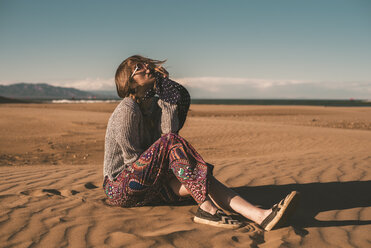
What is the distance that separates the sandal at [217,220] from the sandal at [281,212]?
0.23 meters

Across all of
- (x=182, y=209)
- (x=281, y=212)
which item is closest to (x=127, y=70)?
(x=182, y=209)

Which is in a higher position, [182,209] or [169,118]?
[169,118]

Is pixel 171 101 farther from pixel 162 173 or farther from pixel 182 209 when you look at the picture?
pixel 182 209

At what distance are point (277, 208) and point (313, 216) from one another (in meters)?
0.77

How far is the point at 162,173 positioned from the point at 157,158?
0.61 feet

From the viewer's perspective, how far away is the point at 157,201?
3.26 meters

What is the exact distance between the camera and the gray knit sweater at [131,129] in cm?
277

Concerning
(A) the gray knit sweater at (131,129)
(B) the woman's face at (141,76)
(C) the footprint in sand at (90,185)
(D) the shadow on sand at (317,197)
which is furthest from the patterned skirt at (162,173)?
(C) the footprint in sand at (90,185)

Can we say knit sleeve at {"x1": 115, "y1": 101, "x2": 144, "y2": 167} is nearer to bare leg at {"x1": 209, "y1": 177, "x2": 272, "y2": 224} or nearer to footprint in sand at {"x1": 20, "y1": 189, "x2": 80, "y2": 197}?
bare leg at {"x1": 209, "y1": 177, "x2": 272, "y2": 224}

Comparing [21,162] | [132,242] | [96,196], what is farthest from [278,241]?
[21,162]

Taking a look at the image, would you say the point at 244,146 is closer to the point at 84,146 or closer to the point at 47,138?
the point at 84,146

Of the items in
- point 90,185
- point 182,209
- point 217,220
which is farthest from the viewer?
point 90,185

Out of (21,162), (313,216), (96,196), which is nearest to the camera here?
(313,216)

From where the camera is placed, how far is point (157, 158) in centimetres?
275
